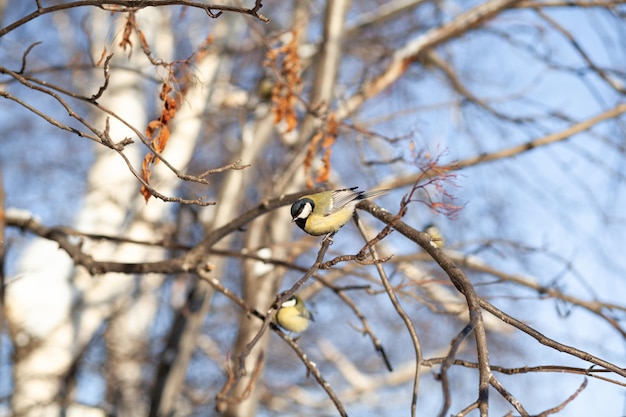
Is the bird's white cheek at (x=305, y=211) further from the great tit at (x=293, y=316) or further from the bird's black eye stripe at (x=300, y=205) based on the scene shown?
the great tit at (x=293, y=316)

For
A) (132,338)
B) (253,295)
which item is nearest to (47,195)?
(132,338)

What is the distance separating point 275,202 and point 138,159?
110 inches

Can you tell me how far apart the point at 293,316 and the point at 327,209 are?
0.75 meters

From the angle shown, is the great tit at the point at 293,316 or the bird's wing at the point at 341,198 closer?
the bird's wing at the point at 341,198

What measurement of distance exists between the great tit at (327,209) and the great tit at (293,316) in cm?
61

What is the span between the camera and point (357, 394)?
6785 mm

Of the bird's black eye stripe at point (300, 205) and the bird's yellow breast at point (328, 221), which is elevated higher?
the bird's black eye stripe at point (300, 205)

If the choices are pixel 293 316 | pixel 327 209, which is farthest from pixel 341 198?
pixel 293 316

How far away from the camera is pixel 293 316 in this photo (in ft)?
8.57

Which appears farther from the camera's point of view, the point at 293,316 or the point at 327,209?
the point at 293,316

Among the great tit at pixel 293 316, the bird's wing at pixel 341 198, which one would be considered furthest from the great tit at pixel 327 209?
the great tit at pixel 293 316

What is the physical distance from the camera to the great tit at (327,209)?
1.96 meters

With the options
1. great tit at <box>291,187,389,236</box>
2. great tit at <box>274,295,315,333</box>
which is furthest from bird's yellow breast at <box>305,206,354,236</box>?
great tit at <box>274,295,315,333</box>

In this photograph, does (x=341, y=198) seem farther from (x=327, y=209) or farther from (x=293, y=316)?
(x=293, y=316)
